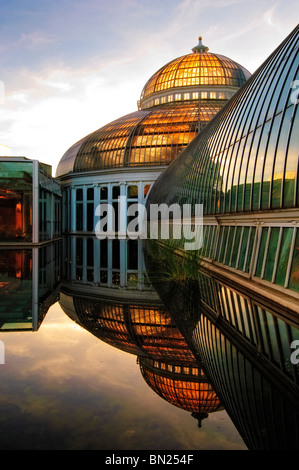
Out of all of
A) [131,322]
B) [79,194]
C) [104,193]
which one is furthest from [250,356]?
[79,194]

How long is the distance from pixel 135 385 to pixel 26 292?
9.20m

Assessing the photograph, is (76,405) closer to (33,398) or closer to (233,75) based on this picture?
(33,398)

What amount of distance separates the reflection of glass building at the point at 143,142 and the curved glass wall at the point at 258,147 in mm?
33517

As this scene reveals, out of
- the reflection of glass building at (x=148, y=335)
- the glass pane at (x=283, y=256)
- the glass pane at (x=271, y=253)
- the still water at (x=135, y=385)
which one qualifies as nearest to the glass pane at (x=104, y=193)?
the reflection of glass building at (x=148, y=335)

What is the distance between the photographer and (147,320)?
10773 millimetres

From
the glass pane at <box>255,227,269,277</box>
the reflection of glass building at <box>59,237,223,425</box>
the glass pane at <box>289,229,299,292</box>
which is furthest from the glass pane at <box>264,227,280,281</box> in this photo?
the reflection of glass building at <box>59,237,223,425</box>

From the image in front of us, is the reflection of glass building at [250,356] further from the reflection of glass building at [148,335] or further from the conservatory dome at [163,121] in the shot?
the conservatory dome at [163,121]

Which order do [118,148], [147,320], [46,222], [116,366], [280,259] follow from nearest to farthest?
1. [116,366]
2. [147,320]
3. [280,259]
4. [46,222]
5. [118,148]

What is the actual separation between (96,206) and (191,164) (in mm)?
35750

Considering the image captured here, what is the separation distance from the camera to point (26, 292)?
14.9 meters

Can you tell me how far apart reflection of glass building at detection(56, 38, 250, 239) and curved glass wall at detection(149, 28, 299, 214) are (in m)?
33.5

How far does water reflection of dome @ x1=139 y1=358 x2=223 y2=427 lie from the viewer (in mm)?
5777

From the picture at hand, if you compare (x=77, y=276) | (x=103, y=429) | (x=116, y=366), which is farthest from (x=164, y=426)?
(x=77, y=276)

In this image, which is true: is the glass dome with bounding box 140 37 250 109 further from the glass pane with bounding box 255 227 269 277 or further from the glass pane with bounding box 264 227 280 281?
the glass pane with bounding box 264 227 280 281
